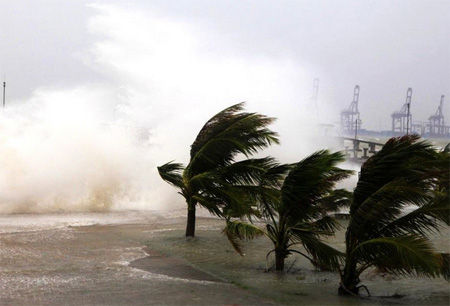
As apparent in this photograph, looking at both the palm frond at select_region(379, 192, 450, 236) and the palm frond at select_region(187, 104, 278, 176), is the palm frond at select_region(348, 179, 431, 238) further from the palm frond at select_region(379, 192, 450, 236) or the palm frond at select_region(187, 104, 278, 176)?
the palm frond at select_region(187, 104, 278, 176)

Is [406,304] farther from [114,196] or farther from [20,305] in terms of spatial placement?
[114,196]

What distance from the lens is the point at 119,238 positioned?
11797 millimetres

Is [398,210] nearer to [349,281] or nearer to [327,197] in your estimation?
[349,281]

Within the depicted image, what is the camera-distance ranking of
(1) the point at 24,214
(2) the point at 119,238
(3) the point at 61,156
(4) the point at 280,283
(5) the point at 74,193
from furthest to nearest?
(3) the point at 61,156 → (5) the point at 74,193 → (1) the point at 24,214 → (2) the point at 119,238 → (4) the point at 280,283

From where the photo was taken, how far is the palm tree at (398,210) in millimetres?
6816

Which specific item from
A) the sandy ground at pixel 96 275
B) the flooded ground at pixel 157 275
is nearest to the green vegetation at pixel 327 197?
the flooded ground at pixel 157 275

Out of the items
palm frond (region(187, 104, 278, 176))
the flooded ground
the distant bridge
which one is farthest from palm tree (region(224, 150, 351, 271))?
the distant bridge

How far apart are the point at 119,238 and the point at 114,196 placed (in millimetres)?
8197

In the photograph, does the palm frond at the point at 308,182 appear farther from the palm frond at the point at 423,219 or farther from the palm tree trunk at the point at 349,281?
the palm frond at the point at 423,219

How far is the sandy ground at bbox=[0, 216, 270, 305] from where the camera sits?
6961 millimetres

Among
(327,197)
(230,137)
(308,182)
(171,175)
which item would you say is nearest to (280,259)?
(327,197)

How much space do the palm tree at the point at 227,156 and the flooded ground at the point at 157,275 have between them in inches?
43.2

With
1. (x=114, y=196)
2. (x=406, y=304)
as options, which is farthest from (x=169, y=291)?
(x=114, y=196)

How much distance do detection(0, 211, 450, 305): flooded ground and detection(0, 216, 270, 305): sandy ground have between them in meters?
0.01
